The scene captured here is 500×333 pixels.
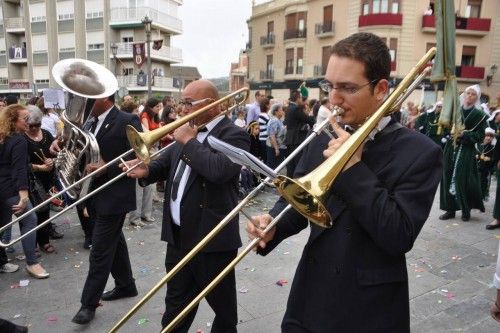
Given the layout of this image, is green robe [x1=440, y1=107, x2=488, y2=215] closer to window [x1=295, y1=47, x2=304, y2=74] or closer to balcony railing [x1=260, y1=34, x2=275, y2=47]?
window [x1=295, y1=47, x2=304, y2=74]

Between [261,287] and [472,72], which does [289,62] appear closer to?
[472,72]

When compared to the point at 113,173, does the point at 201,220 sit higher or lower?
lower

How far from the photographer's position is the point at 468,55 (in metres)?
29.3

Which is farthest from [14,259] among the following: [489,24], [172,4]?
[172,4]

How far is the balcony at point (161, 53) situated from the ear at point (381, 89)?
33615mm

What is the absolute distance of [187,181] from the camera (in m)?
2.67

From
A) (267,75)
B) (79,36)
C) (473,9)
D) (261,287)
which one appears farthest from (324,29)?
(261,287)

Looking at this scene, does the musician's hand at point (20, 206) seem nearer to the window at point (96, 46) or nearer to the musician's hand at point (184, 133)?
the musician's hand at point (184, 133)

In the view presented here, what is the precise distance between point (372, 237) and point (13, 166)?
3.94 m

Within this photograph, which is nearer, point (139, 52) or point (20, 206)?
point (20, 206)

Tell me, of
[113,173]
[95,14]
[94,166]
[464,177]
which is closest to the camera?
[94,166]

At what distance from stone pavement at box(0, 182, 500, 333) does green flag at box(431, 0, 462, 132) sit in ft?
6.35

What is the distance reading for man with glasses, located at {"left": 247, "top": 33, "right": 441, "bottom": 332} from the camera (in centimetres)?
139

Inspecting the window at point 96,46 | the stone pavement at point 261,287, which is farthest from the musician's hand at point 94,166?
the window at point 96,46
